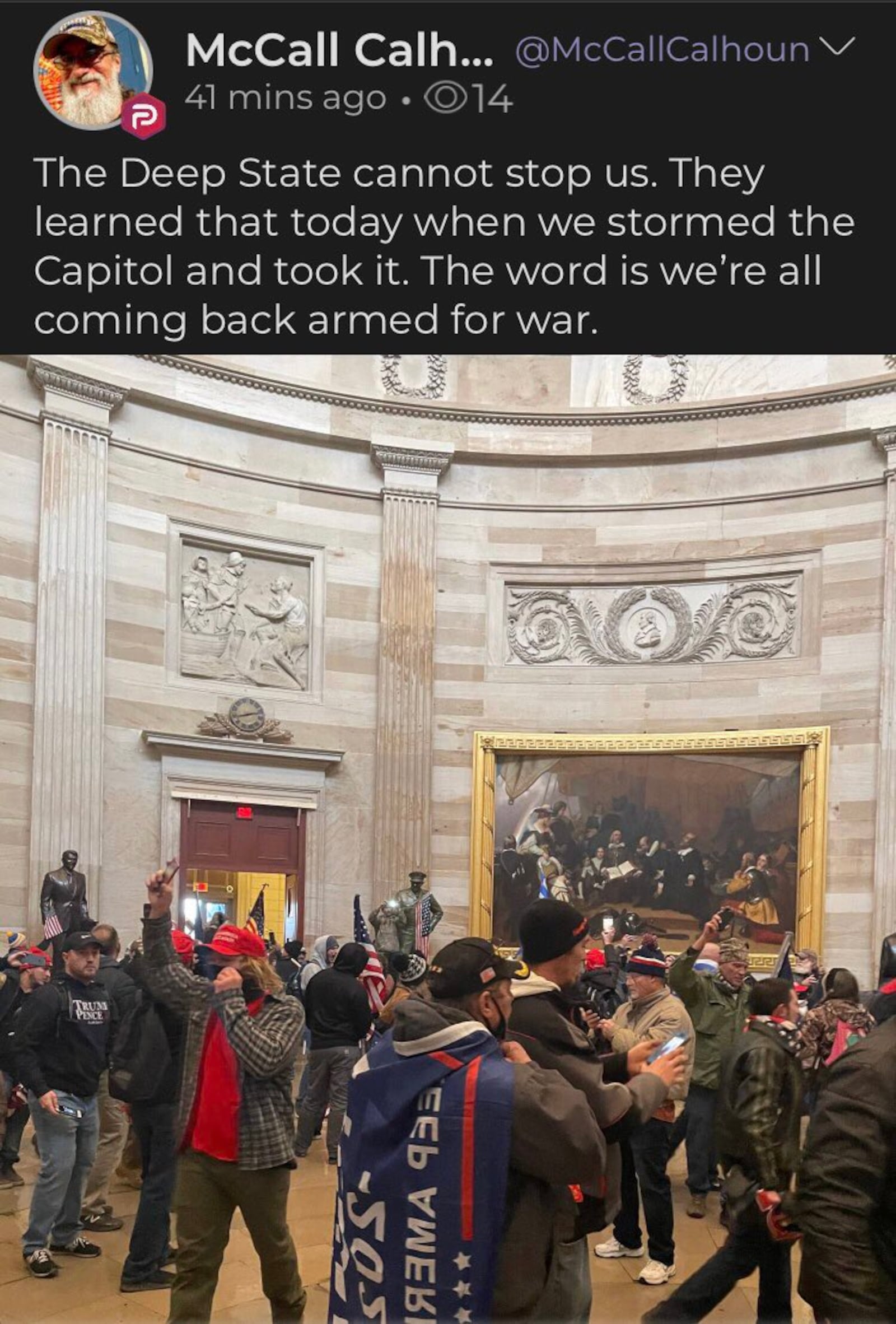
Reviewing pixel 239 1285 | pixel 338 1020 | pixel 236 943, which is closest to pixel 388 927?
pixel 338 1020

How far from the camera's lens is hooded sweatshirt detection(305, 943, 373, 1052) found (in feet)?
31.3

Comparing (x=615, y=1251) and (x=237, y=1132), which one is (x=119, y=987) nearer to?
(x=237, y=1132)

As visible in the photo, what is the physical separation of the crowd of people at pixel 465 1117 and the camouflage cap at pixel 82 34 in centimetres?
583

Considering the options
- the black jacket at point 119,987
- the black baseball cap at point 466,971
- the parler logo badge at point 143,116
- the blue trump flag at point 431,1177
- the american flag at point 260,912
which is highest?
the parler logo badge at point 143,116

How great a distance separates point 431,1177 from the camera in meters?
3.25

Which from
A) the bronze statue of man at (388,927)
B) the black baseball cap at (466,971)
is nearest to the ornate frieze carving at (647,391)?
the bronze statue of man at (388,927)

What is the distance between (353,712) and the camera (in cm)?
1986

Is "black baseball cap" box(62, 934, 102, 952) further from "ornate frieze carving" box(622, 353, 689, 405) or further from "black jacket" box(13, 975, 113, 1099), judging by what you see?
"ornate frieze carving" box(622, 353, 689, 405)

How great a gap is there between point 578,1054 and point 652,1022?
372cm

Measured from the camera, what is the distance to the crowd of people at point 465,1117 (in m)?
3.19

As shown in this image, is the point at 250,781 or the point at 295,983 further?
the point at 250,781

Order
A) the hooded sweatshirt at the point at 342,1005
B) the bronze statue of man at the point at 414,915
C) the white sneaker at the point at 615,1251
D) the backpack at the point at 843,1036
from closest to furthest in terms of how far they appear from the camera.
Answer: the white sneaker at the point at 615,1251 → the backpack at the point at 843,1036 → the hooded sweatshirt at the point at 342,1005 → the bronze statue of man at the point at 414,915

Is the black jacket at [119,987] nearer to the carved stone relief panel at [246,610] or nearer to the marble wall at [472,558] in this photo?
the marble wall at [472,558]

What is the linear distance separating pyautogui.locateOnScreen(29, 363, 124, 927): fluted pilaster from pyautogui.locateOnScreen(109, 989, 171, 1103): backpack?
10.1 metres
